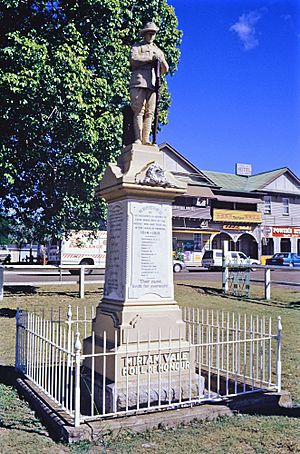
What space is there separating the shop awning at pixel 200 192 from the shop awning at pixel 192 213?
1.37 meters

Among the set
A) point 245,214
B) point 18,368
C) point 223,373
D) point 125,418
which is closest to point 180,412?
point 125,418

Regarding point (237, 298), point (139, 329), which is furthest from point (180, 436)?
point (237, 298)

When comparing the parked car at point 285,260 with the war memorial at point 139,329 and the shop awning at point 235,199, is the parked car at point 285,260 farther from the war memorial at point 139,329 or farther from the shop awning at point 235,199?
the war memorial at point 139,329

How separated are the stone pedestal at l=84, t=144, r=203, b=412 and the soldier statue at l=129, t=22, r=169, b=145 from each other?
0.40 metres

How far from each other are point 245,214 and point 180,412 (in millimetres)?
44015

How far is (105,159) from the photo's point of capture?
48.5 feet

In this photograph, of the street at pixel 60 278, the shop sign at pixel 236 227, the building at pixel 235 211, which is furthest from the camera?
the shop sign at pixel 236 227

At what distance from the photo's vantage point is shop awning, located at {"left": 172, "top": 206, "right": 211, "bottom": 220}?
44.7m

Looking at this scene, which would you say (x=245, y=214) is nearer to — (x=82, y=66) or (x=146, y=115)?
(x=82, y=66)

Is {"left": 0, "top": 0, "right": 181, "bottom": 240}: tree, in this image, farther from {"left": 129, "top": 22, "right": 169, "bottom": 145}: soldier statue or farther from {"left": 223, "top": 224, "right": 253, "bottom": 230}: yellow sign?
{"left": 223, "top": 224, "right": 253, "bottom": 230}: yellow sign

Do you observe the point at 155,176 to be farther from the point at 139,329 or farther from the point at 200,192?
the point at 200,192

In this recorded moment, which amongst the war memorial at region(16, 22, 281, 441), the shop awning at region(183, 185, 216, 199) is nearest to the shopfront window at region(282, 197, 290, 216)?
the shop awning at region(183, 185, 216, 199)

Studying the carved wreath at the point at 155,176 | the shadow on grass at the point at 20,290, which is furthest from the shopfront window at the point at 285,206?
the carved wreath at the point at 155,176

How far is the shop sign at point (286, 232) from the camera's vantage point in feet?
169
